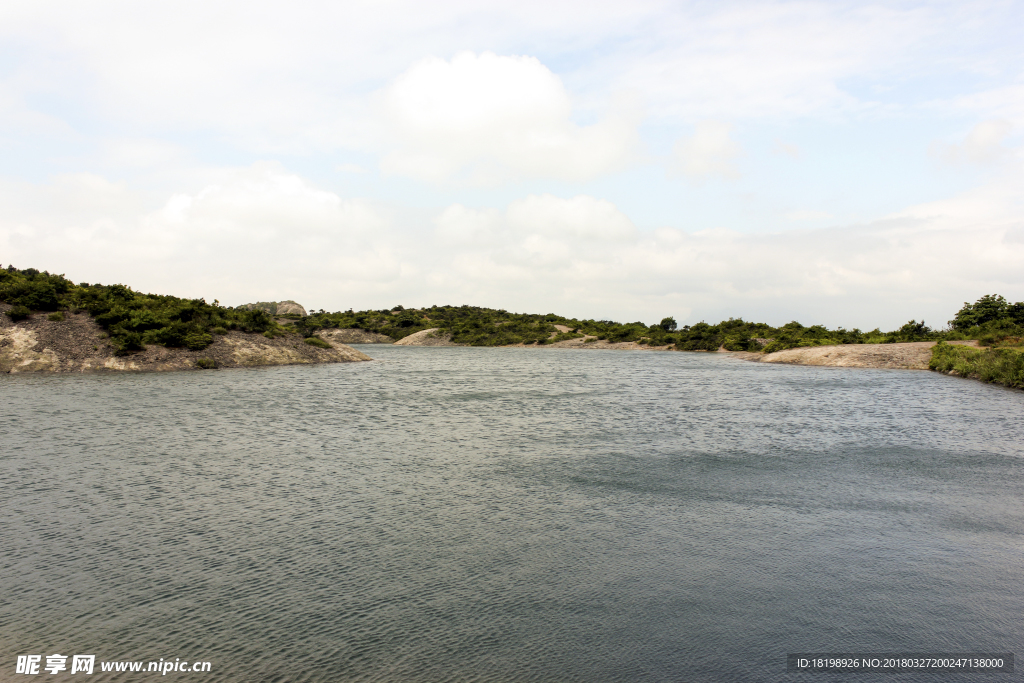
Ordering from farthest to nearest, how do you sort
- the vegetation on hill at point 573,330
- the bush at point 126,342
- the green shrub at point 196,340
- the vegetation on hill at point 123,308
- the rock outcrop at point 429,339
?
the rock outcrop at point 429,339 < the vegetation on hill at point 573,330 < the green shrub at point 196,340 < the vegetation on hill at point 123,308 < the bush at point 126,342

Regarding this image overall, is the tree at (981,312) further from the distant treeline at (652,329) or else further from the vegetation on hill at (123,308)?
the vegetation on hill at (123,308)

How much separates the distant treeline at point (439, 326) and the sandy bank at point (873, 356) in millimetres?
5098

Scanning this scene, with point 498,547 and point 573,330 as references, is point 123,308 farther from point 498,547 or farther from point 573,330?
point 573,330

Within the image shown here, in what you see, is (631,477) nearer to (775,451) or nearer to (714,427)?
(775,451)

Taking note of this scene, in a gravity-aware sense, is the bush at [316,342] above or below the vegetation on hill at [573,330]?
below

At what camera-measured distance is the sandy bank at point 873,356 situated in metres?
46.8

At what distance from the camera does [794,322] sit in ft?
298

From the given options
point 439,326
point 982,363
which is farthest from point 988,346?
point 439,326

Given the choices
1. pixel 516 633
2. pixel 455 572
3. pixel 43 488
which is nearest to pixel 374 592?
pixel 455 572

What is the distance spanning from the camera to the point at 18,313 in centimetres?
3222

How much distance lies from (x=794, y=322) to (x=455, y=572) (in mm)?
96253

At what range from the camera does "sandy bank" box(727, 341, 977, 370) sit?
46.8m

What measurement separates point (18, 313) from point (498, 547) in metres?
37.6

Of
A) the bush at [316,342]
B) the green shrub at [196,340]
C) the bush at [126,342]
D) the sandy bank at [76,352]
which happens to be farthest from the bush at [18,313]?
the bush at [316,342]
